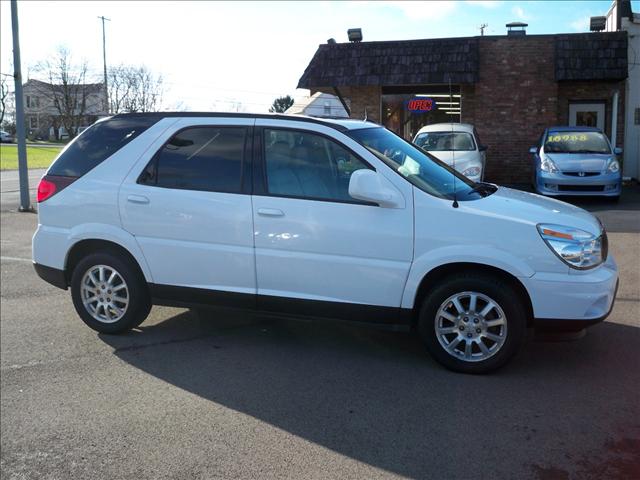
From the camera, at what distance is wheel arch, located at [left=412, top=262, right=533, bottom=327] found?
459cm

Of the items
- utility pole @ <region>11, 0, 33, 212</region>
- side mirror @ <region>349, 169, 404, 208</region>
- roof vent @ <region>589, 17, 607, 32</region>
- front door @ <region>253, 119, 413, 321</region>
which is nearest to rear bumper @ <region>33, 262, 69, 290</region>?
front door @ <region>253, 119, 413, 321</region>

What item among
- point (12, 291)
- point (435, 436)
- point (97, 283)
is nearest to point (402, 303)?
point (435, 436)

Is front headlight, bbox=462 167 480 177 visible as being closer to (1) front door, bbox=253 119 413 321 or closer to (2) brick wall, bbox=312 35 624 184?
(2) brick wall, bbox=312 35 624 184

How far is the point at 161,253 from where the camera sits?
5.33 m

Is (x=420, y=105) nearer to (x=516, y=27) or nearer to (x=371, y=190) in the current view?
(x=516, y=27)

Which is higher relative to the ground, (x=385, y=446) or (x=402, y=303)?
(x=402, y=303)

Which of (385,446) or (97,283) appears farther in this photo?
(97,283)

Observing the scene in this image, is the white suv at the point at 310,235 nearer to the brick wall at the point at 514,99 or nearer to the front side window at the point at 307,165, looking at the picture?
the front side window at the point at 307,165

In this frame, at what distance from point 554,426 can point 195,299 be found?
2.86m

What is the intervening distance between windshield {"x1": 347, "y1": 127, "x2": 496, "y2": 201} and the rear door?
3.25 feet

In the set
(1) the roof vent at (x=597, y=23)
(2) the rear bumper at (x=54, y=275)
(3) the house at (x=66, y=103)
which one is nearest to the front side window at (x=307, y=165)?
(2) the rear bumper at (x=54, y=275)

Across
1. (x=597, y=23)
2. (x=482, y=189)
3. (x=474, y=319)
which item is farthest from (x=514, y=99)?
(x=474, y=319)

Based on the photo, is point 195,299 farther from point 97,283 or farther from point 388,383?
point 388,383

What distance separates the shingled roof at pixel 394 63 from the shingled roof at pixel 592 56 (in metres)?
2.26
